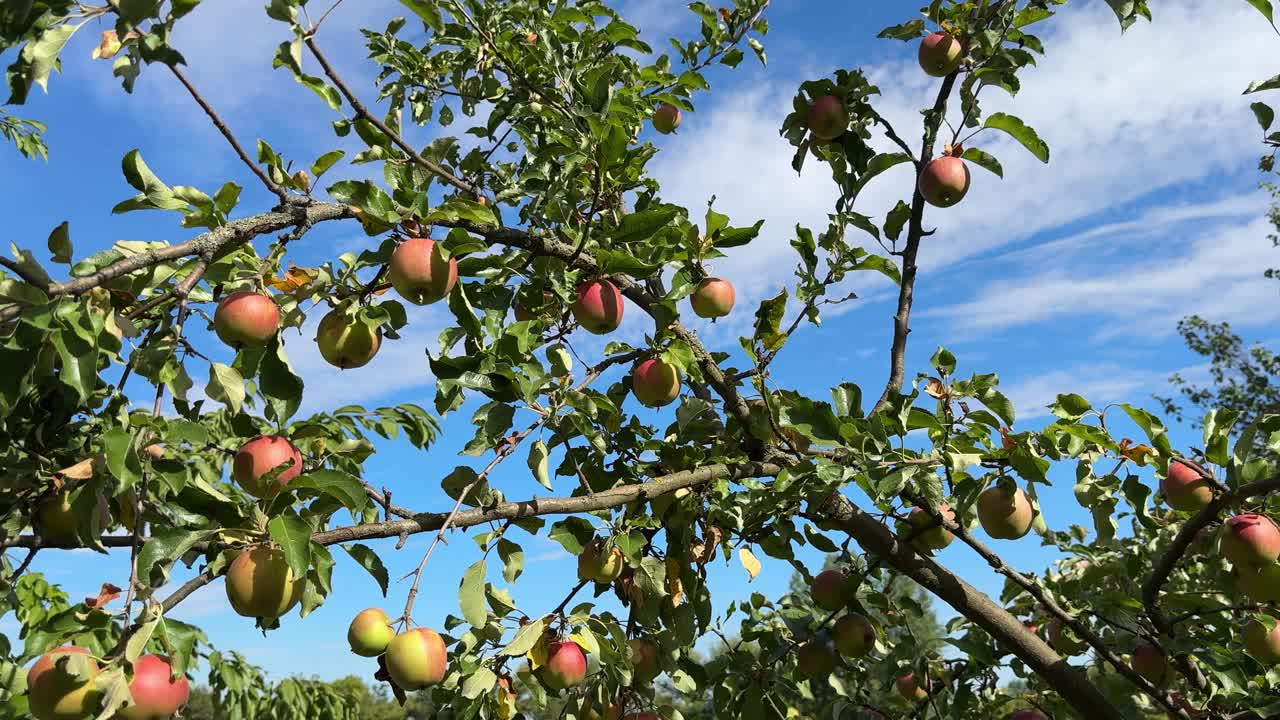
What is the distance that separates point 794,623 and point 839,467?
1.17 meters

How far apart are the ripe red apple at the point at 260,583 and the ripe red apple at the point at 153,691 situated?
6.3 inches

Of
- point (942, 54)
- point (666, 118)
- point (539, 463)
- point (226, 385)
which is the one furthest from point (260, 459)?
point (666, 118)

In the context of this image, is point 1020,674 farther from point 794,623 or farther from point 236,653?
point 236,653

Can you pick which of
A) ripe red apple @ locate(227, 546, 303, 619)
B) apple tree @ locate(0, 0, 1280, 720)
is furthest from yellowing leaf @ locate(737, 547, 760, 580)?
ripe red apple @ locate(227, 546, 303, 619)

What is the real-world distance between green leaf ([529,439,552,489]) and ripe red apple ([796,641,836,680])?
4.25 ft

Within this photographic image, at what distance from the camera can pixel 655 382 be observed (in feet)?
7.89

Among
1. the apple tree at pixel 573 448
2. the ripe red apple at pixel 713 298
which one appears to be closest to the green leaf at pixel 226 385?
the apple tree at pixel 573 448

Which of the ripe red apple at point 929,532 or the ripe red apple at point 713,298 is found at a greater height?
the ripe red apple at point 713,298

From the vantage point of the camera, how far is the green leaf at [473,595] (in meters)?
1.97

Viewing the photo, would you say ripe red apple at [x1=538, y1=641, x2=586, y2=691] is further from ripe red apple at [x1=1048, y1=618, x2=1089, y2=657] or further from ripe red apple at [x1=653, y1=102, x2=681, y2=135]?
ripe red apple at [x1=653, y1=102, x2=681, y2=135]

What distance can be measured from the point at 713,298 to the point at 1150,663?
6.13ft

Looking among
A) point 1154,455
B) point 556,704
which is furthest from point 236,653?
point 1154,455

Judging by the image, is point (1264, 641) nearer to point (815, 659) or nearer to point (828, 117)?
point (815, 659)

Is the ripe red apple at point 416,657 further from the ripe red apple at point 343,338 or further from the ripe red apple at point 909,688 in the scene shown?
the ripe red apple at point 909,688
